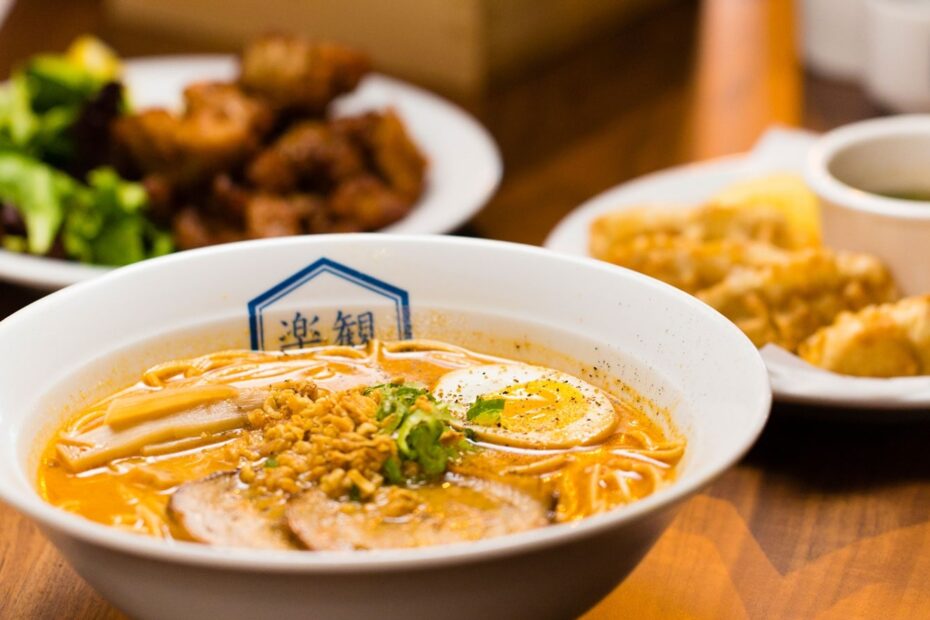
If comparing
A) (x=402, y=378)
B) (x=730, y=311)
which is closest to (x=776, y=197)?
(x=730, y=311)

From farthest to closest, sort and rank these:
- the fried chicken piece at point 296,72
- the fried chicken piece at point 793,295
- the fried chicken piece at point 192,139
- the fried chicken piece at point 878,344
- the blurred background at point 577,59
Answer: the blurred background at point 577,59, the fried chicken piece at point 296,72, the fried chicken piece at point 192,139, the fried chicken piece at point 793,295, the fried chicken piece at point 878,344

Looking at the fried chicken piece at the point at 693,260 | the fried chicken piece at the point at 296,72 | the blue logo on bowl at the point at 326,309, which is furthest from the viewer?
the fried chicken piece at the point at 296,72

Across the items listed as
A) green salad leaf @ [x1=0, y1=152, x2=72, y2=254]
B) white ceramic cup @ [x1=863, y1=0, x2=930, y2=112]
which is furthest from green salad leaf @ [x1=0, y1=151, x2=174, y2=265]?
white ceramic cup @ [x1=863, y1=0, x2=930, y2=112]

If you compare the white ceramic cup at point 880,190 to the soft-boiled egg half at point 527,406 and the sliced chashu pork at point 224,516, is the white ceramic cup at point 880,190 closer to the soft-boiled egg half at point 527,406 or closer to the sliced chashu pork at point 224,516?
the soft-boiled egg half at point 527,406

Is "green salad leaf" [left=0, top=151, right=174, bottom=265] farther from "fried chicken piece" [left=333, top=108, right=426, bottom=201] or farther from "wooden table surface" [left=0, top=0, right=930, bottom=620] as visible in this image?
"fried chicken piece" [left=333, top=108, right=426, bottom=201]

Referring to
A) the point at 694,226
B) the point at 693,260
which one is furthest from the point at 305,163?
the point at 693,260

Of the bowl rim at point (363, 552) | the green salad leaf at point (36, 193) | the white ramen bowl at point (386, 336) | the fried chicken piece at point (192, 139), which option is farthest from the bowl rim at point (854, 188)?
the green salad leaf at point (36, 193)
